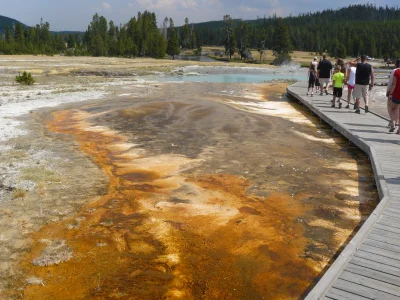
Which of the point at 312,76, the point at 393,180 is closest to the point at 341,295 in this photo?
the point at 393,180

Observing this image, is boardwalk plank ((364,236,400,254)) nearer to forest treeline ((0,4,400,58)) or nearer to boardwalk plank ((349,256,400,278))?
boardwalk plank ((349,256,400,278))

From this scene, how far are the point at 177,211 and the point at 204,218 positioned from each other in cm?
54

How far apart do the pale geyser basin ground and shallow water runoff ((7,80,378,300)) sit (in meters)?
0.02

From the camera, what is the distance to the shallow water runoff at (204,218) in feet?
15.7

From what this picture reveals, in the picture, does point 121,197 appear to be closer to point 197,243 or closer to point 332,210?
point 197,243

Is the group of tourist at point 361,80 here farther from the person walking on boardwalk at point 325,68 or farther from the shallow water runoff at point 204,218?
the shallow water runoff at point 204,218

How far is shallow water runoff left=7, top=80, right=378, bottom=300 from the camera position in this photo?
4797 millimetres

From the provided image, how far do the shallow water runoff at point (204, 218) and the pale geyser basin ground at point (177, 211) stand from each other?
0.08ft

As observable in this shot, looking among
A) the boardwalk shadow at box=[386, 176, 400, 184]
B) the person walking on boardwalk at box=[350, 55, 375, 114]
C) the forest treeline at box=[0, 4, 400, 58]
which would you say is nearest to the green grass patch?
the boardwalk shadow at box=[386, 176, 400, 184]

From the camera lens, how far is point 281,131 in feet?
42.8

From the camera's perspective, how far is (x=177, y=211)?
22.0 ft

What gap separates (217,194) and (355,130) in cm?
586

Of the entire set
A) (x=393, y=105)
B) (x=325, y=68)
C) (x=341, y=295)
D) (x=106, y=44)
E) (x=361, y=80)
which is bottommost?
(x=341, y=295)

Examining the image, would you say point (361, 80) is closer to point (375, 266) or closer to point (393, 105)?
point (393, 105)
